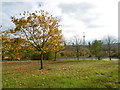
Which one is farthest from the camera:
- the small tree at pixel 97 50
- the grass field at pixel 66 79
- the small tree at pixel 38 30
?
the small tree at pixel 97 50

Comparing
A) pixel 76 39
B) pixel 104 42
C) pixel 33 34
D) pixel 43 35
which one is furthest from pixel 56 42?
pixel 104 42

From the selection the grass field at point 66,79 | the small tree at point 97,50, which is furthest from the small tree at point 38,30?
the small tree at point 97,50

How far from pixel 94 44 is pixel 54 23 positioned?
101ft

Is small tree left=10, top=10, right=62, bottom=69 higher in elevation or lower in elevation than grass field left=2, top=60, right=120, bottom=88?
higher

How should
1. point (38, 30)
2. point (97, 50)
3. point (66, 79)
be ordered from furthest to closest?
point (97, 50)
point (38, 30)
point (66, 79)

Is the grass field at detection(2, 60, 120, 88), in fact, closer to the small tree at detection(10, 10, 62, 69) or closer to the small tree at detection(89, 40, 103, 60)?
the small tree at detection(10, 10, 62, 69)

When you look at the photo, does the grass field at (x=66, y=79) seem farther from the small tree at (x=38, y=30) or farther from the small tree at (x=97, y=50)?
the small tree at (x=97, y=50)

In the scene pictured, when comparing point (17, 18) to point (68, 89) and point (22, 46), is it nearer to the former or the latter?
point (22, 46)

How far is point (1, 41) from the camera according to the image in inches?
522

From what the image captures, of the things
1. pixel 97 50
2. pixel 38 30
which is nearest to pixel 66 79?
pixel 38 30

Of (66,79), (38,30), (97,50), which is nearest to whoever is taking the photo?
(66,79)

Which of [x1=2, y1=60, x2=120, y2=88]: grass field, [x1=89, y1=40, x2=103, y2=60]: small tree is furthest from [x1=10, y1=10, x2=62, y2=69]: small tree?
[x1=89, y1=40, x2=103, y2=60]: small tree

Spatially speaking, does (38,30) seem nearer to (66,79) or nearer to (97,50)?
(66,79)

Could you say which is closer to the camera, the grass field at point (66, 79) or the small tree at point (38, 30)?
the grass field at point (66, 79)
